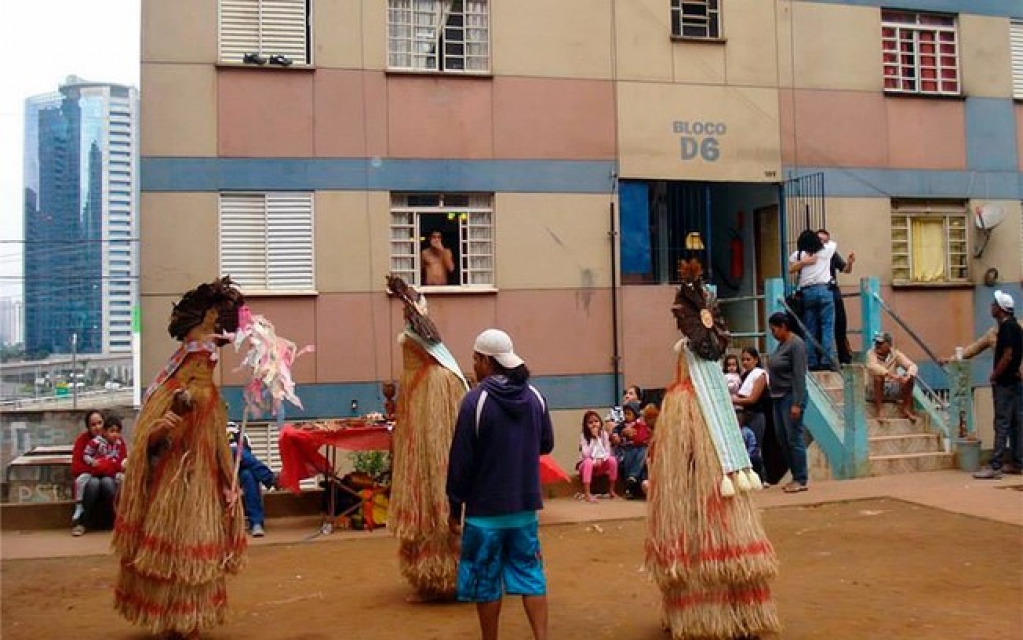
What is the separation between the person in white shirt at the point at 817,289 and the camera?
514 inches

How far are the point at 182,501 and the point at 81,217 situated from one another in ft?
37.3

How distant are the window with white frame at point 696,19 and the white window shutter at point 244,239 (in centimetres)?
701

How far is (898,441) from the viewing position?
12.5 m

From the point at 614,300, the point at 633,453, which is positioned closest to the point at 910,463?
the point at 633,453

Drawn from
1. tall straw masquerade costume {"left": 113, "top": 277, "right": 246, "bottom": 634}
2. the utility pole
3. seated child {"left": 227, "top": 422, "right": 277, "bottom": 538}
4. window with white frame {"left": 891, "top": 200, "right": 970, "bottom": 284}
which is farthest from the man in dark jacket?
the utility pole

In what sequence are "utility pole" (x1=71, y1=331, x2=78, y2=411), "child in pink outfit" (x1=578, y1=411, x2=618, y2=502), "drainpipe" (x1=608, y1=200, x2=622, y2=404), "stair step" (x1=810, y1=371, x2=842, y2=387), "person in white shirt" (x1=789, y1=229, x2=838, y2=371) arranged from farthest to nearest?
"utility pole" (x1=71, y1=331, x2=78, y2=411) → "drainpipe" (x1=608, y1=200, x2=622, y2=404) → "stair step" (x1=810, y1=371, x2=842, y2=387) → "person in white shirt" (x1=789, y1=229, x2=838, y2=371) → "child in pink outfit" (x1=578, y1=411, x2=618, y2=502)

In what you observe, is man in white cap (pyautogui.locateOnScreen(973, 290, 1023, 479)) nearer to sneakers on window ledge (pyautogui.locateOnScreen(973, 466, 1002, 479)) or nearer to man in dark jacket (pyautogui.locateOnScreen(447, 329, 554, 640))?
sneakers on window ledge (pyautogui.locateOnScreen(973, 466, 1002, 479))

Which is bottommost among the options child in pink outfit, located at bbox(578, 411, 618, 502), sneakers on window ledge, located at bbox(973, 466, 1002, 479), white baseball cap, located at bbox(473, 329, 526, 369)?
sneakers on window ledge, located at bbox(973, 466, 1002, 479)

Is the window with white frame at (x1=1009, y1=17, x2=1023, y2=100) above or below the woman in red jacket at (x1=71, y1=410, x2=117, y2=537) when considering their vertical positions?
above

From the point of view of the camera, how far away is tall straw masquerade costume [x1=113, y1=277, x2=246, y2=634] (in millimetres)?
5926

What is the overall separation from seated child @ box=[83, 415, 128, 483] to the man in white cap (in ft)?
32.3

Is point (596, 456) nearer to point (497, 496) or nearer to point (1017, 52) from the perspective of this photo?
point (497, 496)

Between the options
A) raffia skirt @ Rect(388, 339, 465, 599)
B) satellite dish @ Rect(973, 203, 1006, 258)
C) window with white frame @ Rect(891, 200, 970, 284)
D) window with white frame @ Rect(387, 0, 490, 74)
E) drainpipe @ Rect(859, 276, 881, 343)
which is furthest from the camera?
window with white frame @ Rect(891, 200, 970, 284)

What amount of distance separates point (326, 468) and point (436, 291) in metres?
4.13
